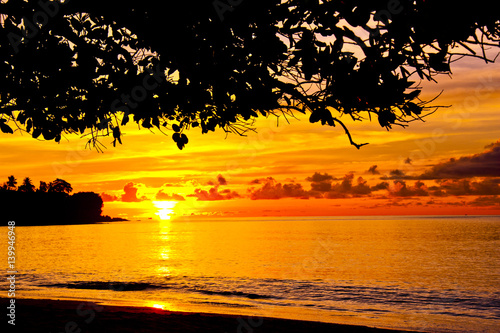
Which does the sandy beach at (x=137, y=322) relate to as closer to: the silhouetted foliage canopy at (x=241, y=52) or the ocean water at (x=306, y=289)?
the ocean water at (x=306, y=289)

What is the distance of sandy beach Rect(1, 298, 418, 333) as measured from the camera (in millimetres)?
12422

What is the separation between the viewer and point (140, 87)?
8.04m

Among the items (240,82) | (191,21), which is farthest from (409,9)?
(191,21)

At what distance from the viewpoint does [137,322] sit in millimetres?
13672

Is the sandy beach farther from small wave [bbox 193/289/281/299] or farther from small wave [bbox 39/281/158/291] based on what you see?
small wave [bbox 39/281/158/291]

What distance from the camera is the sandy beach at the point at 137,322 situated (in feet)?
40.8

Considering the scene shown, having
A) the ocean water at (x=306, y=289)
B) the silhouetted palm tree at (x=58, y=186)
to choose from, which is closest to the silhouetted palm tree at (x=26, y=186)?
the silhouetted palm tree at (x=58, y=186)

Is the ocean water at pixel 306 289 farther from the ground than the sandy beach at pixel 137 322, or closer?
closer

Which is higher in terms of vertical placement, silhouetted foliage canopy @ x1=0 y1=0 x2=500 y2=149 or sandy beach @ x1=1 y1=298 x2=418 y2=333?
silhouetted foliage canopy @ x1=0 y1=0 x2=500 y2=149

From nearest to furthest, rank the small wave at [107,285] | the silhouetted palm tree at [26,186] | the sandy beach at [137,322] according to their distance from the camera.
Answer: the sandy beach at [137,322]
the small wave at [107,285]
the silhouetted palm tree at [26,186]

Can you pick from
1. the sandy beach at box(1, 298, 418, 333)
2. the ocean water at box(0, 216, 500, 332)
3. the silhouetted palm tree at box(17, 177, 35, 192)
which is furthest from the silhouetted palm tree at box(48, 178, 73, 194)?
the sandy beach at box(1, 298, 418, 333)

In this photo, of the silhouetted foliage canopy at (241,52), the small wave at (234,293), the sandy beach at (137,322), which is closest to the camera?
the silhouetted foliage canopy at (241,52)

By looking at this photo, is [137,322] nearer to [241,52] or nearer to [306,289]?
[241,52]

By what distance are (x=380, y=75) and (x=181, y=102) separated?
3330 millimetres
